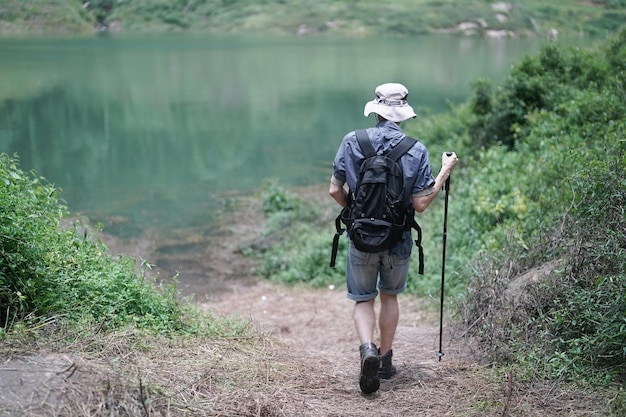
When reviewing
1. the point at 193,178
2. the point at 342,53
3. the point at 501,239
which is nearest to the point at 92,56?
the point at 342,53

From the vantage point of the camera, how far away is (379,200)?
14.2ft

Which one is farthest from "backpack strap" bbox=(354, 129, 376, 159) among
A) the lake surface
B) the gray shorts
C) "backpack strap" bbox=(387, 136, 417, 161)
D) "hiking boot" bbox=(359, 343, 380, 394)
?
the lake surface

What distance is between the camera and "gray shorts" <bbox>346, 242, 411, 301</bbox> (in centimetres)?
454

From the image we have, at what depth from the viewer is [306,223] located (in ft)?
39.5

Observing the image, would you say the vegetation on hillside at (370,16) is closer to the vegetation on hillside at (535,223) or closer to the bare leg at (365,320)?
the vegetation on hillside at (535,223)

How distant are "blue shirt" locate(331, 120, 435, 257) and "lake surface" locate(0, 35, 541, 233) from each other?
858cm

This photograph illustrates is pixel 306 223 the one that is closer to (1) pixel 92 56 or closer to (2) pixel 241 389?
(2) pixel 241 389

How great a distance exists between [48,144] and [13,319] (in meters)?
15.0

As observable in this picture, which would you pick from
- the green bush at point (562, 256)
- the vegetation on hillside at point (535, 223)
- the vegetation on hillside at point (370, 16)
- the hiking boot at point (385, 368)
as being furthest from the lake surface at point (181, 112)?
the vegetation on hillside at point (370, 16)

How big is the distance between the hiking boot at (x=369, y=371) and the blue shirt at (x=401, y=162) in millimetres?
636

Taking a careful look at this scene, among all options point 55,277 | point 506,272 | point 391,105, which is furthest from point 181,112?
point 391,105

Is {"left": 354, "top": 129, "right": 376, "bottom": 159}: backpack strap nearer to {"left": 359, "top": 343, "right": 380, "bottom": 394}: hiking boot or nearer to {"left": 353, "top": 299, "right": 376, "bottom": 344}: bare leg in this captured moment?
{"left": 353, "top": 299, "right": 376, "bottom": 344}: bare leg

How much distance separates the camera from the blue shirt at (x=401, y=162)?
440cm

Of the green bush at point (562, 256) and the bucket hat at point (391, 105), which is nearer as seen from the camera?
the green bush at point (562, 256)
